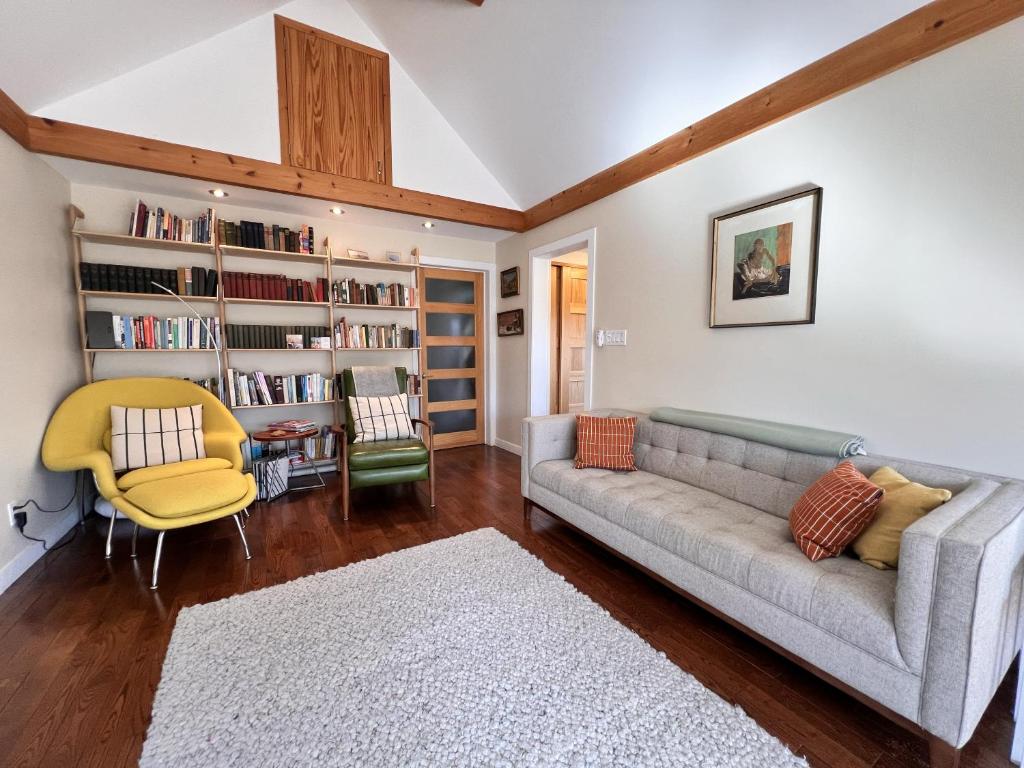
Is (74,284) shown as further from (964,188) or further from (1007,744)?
(1007,744)

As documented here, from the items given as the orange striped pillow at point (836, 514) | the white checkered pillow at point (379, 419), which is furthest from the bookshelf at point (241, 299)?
the orange striped pillow at point (836, 514)

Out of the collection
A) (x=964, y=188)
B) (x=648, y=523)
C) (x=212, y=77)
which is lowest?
(x=648, y=523)

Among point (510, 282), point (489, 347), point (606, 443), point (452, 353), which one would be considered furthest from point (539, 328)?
point (606, 443)

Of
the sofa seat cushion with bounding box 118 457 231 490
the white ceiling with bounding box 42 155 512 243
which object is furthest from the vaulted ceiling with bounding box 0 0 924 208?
the sofa seat cushion with bounding box 118 457 231 490

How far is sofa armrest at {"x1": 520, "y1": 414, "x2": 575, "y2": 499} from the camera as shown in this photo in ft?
8.75

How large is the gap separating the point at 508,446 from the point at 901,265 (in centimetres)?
366

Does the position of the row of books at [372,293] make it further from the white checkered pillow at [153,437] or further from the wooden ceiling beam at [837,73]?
the wooden ceiling beam at [837,73]

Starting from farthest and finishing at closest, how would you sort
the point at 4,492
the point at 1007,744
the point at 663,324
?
1. the point at 663,324
2. the point at 4,492
3. the point at 1007,744

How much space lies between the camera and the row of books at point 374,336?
3.82m

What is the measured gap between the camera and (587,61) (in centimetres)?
251

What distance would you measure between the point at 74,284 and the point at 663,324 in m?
4.19

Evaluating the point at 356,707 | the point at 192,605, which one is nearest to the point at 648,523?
the point at 356,707

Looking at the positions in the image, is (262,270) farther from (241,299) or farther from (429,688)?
(429,688)

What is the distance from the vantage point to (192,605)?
6.09 feet
